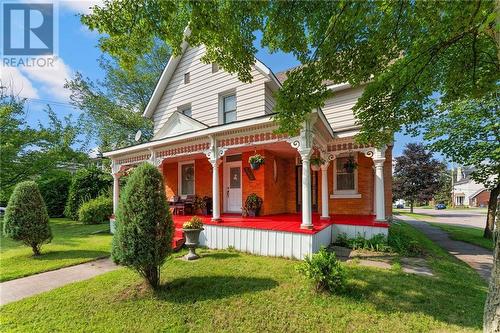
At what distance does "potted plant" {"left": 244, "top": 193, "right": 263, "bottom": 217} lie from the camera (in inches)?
370

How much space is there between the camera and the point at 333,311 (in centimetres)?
386

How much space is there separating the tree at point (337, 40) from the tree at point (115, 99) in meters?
16.7

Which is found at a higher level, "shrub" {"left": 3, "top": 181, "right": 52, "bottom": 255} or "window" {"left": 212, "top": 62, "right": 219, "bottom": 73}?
"window" {"left": 212, "top": 62, "right": 219, "bottom": 73}

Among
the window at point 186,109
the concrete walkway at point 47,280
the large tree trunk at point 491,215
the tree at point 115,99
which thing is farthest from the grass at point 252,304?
the tree at point 115,99

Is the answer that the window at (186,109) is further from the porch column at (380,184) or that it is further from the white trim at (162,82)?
the porch column at (380,184)

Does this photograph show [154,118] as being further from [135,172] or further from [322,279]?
[322,279]

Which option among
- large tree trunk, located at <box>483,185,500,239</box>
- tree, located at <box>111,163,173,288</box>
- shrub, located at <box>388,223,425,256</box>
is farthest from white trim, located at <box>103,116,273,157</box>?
large tree trunk, located at <box>483,185,500,239</box>

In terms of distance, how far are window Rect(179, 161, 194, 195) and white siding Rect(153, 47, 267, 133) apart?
2.41m

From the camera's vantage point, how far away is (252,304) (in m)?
4.09

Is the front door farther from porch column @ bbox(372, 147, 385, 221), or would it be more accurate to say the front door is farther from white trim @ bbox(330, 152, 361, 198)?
porch column @ bbox(372, 147, 385, 221)

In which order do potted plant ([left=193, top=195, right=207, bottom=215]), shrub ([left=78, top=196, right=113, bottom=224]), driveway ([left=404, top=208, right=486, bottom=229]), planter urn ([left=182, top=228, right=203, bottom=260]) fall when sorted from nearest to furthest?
planter urn ([left=182, top=228, right=203, bottom=260])
potted plant ([left=193, top=195, right=207, bottom=215])
shrub ([left=78, top=196, right=113, bottom=224])
driveway ([left=404, top=208, right=486, bottom=229])

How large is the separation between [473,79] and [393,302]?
407cm

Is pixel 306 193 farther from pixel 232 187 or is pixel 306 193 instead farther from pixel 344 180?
pixel 232 187

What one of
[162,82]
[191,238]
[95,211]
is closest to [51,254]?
[191,238]
